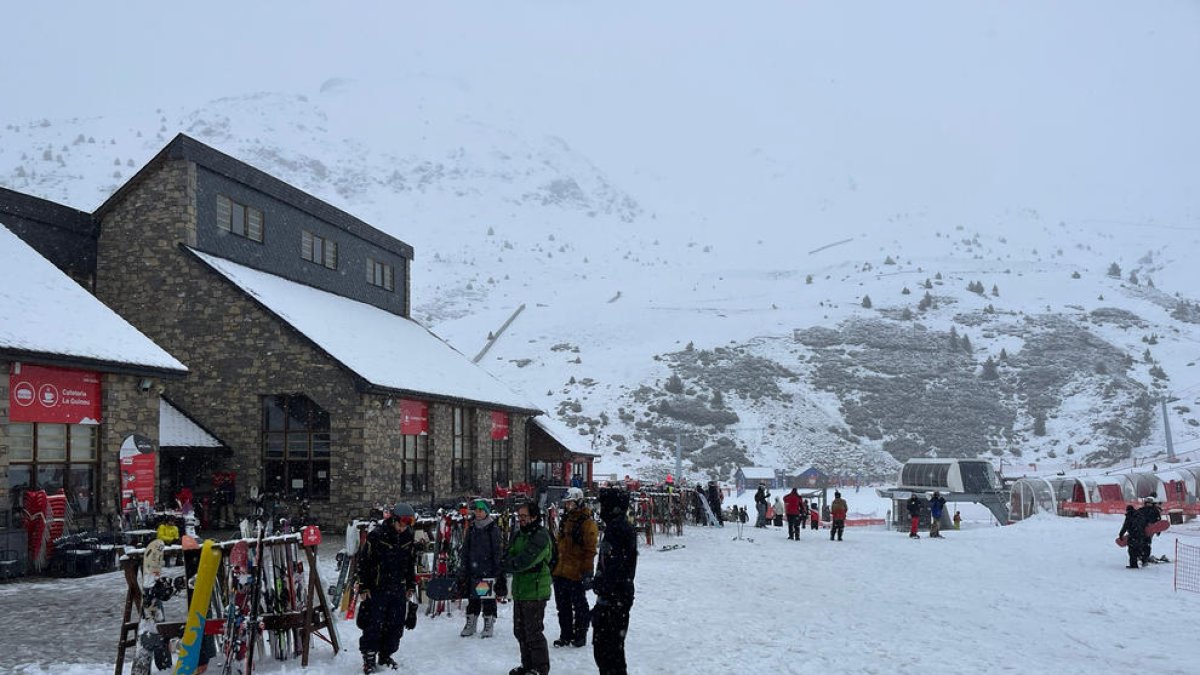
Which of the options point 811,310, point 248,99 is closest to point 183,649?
point 811,310

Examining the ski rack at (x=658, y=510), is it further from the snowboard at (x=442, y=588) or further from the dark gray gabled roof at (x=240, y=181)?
the dark gray gabled roof at (x=240, y=181)

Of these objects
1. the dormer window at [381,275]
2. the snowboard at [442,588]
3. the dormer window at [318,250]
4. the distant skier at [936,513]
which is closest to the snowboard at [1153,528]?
the distant skier at [936,513]

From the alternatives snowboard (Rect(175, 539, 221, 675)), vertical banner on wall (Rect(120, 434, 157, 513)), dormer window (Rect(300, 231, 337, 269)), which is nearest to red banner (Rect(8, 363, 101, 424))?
vertical banner on wall (Rect(120, 434, 157, 513))

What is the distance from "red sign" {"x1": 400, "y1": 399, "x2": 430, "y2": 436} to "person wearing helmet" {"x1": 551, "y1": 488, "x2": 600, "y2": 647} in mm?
14103

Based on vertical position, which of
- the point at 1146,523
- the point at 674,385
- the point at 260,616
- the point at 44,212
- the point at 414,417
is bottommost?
the point at 1146,523

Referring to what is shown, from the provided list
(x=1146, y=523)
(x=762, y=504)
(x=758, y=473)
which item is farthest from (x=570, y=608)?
(x=758, y=473)

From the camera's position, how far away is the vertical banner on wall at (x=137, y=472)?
56.3ft

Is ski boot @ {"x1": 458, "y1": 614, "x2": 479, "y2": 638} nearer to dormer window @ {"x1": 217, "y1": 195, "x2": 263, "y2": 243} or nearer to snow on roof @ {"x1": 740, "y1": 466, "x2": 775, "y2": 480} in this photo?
dormer window @ {"x1": 217, "y1": 195, "x2": 263, "y2": 243}

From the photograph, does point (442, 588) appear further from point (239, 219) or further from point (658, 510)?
point (239, 219)

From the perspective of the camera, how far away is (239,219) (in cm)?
2494

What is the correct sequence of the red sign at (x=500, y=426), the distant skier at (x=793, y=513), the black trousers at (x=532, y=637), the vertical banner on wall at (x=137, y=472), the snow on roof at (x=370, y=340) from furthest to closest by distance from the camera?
1. the red sign at (x=500, y=426)
2. the distant skier at (x=793, y=513)
3. the snow on roof at (x=370, y=340)
4. the vertical banner on wall at (x=137, y=472)
5. the black trousers at (x=532, y=637)

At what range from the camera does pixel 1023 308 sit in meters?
91.4

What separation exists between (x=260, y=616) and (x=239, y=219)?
18.6 metres

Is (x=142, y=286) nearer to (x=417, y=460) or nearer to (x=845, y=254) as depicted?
(x=417, y=460)
